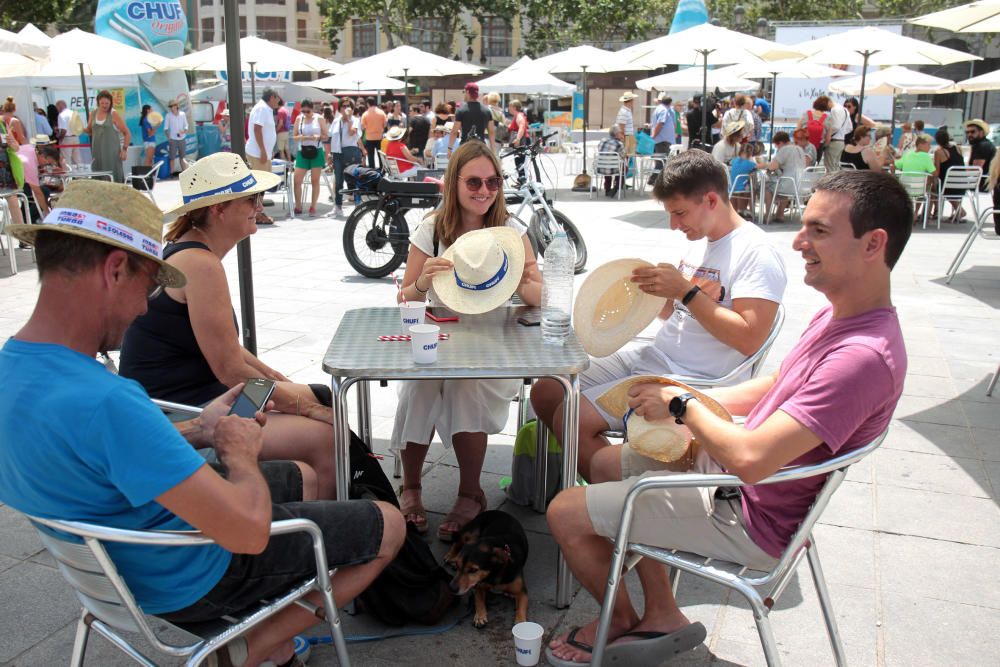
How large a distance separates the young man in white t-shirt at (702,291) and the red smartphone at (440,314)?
0.42 meters

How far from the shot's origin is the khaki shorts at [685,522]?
6.68ft

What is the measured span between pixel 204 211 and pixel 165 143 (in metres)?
15.9

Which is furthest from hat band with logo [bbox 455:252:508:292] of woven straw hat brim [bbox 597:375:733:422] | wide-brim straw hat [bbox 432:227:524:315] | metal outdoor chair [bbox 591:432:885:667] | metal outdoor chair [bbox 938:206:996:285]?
metal outdoor chair [bbox 938:206:996:285]

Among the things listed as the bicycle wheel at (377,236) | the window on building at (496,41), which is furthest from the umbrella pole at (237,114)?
the window on building at (496,41)

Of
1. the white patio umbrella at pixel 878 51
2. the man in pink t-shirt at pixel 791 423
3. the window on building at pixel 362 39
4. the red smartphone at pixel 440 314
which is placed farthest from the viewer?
the window on building at pixel 362 39

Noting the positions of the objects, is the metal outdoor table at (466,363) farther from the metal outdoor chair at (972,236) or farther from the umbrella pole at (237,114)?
the metal outdoor chair at (972,236)

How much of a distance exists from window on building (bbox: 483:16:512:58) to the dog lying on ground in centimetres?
6905

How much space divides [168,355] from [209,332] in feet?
0.65

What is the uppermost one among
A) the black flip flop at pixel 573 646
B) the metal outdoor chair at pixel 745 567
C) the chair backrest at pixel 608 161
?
the chair backrest at pixel 608 161

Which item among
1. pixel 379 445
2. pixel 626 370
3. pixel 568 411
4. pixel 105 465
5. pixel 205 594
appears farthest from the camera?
pixel 379 445

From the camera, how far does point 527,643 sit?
7.66ft

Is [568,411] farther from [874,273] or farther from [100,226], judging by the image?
[100,226]

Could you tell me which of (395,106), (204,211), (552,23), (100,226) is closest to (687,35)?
(395,106)

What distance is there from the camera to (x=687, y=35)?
1162cm
